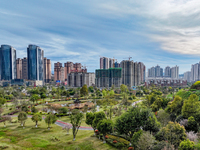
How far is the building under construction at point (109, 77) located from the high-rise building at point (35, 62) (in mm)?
77803

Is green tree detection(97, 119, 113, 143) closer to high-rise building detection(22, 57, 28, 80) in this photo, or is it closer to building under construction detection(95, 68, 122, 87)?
building under construction detection(95, 68, 122, 87)

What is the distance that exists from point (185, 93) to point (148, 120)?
113 feet

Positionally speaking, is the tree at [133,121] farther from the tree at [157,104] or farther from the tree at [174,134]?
the tree at [157,104]

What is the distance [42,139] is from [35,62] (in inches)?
6060

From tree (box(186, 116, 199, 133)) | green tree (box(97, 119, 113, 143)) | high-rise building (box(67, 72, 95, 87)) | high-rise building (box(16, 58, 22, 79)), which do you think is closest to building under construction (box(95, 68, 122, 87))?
high-rise building (box(67, 72, 95, 87))

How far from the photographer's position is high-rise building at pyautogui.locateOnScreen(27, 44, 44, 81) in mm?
158750

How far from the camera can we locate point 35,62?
162m

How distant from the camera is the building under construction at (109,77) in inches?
4870

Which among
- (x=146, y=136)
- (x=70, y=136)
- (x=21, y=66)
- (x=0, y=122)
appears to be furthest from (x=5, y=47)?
(x=146, y=136)

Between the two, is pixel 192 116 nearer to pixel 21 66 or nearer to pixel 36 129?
pixel 36 129

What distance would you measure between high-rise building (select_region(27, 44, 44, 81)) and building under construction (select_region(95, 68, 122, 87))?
255ft

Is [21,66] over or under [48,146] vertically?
over

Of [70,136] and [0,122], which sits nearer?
[70,136]

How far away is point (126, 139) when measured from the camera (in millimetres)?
24641
